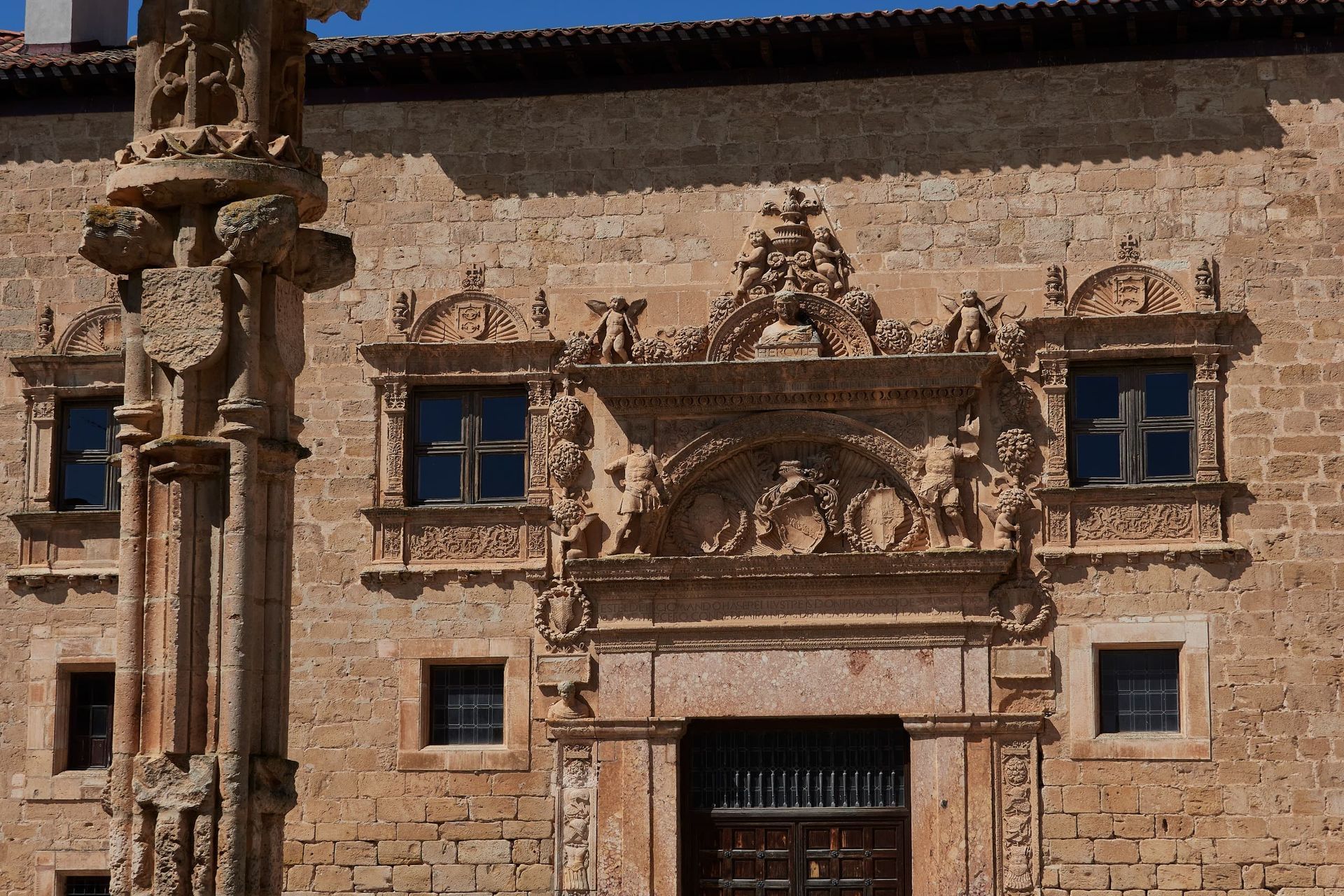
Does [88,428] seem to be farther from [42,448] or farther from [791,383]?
[791,383]

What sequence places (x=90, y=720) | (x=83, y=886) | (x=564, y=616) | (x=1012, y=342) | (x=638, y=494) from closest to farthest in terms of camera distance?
1. (x=1012, y=342)
2. (x=638, y=494)
3. (x=564, y=616)
4. (x=83, y=886)
5. (x=90, y=720)

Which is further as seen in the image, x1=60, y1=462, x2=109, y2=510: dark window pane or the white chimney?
the white chimney

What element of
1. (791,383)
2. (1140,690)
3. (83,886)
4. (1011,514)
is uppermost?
(791,383)

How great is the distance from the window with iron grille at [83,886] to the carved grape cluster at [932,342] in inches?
290

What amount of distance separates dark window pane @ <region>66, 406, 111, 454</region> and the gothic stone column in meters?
7.01

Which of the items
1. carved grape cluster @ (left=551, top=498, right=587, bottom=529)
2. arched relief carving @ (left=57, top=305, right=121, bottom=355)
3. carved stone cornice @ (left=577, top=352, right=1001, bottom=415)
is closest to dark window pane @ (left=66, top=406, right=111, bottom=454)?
arched relief carving @ (left=57, top=305, right=121, bottom=355)

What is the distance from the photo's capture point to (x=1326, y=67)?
14539mm

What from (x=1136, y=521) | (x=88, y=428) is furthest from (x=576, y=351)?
(x=1136, y=521)

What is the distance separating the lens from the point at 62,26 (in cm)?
1697

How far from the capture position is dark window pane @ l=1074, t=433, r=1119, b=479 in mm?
14453

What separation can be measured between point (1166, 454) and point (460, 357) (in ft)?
17.3

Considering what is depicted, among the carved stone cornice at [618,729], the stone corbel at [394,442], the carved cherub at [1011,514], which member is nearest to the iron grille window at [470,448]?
the stone corbel at [394,442]

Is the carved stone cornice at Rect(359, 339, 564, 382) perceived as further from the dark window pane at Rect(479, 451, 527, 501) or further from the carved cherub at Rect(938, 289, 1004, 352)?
the carved cherub at Rect(938, 289, 1004, 352)

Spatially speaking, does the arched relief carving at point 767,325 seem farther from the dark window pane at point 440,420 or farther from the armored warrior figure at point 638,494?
the dark window pane at point 440,420
